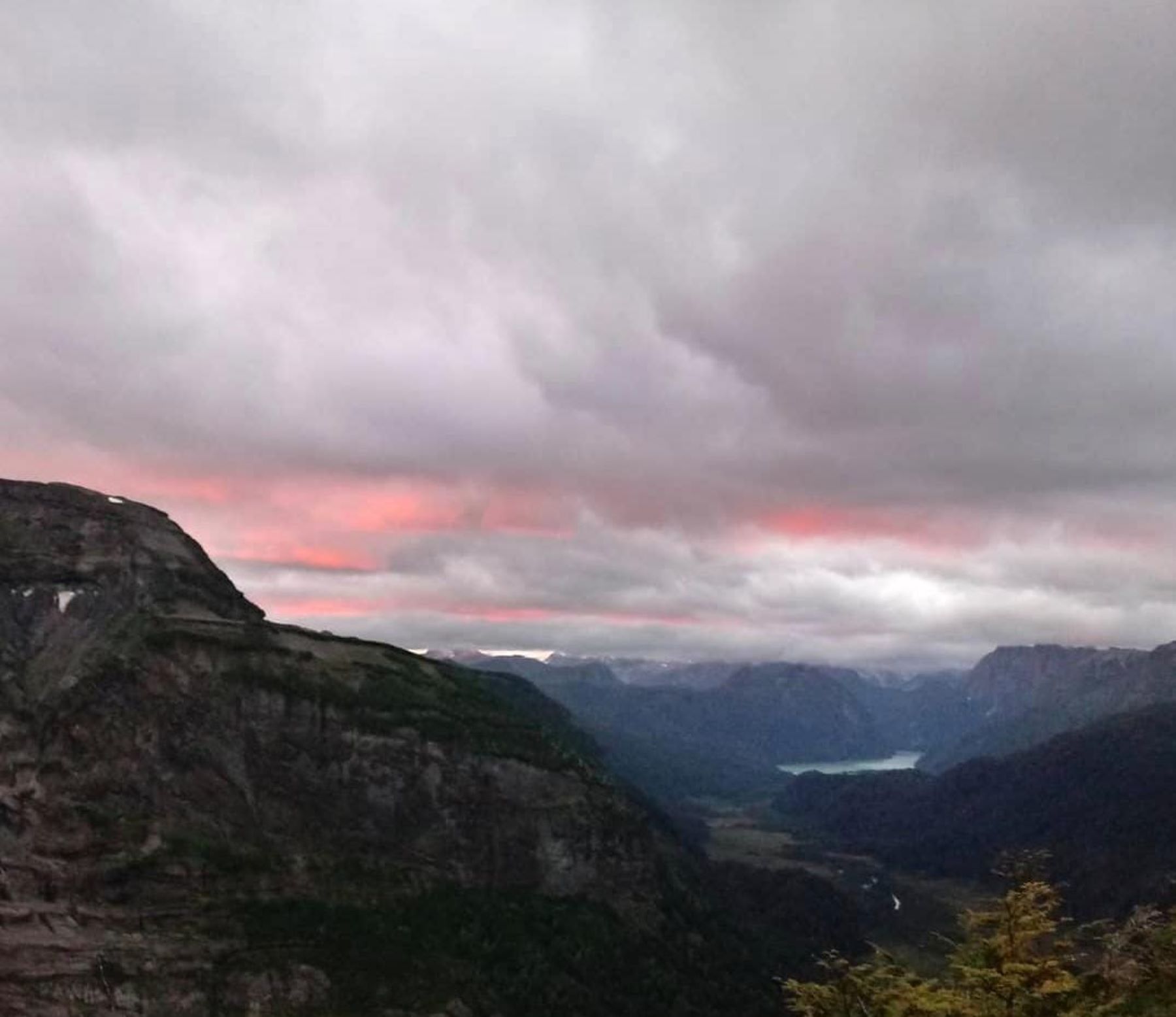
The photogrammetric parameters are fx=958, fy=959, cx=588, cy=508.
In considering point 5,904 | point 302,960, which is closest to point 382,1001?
point 302,960

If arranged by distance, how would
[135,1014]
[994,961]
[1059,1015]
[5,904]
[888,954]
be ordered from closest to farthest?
[1059,1015] → [994,961] → [888,954] → [135,1014] → [5,904]

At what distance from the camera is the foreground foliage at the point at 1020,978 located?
39781mm

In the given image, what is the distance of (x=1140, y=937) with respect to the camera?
4984 centimetres

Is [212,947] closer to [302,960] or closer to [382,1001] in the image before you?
[302,960]

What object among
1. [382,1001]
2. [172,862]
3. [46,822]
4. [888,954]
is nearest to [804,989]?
[888,954]

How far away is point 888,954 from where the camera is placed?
48.9 m

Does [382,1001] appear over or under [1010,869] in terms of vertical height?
under

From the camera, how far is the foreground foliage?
131 ft

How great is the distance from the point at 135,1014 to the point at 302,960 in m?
30.3

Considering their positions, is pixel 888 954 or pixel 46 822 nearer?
pixel 888 954

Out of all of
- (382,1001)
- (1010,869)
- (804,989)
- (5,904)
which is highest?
(1010,869)

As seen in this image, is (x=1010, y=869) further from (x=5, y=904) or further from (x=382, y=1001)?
(x=5, y=904)

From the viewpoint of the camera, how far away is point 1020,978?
3975cm

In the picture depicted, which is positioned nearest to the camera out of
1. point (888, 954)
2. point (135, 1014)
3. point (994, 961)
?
point (994, 961)
